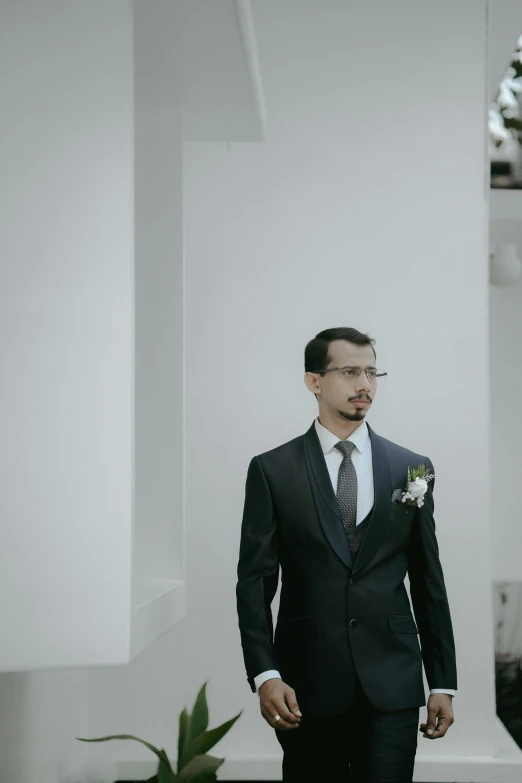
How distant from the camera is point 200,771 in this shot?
2934 millimetres

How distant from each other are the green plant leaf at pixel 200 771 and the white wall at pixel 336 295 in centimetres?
90

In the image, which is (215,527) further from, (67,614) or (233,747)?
(67,614)

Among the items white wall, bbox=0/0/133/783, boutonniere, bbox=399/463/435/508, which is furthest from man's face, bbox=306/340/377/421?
white wall, bbox=0/0/133/783

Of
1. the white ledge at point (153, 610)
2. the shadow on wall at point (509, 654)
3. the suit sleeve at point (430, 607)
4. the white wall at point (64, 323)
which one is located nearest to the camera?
the white wall at point (64, 323)

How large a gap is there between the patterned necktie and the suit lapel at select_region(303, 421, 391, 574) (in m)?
0.03

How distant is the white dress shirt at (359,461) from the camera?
283 centimetres

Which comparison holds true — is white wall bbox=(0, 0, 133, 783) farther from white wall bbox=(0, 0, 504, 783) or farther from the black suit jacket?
white wall bbox=(0, 0, 504, 783)

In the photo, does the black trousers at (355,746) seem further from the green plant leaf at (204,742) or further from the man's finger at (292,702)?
the green plant leaf at (204,742)

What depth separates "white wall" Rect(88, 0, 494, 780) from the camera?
152 inches

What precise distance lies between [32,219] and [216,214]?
75.0 inches

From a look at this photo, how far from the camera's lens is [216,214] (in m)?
3.98

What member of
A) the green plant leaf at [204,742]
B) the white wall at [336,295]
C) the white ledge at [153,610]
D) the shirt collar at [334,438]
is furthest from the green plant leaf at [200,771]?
the shirt collar at [334,438]

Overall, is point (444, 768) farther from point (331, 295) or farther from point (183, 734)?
point (331, 295)

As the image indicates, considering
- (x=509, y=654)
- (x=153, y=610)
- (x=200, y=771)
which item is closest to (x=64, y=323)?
(x=153, y=610)
